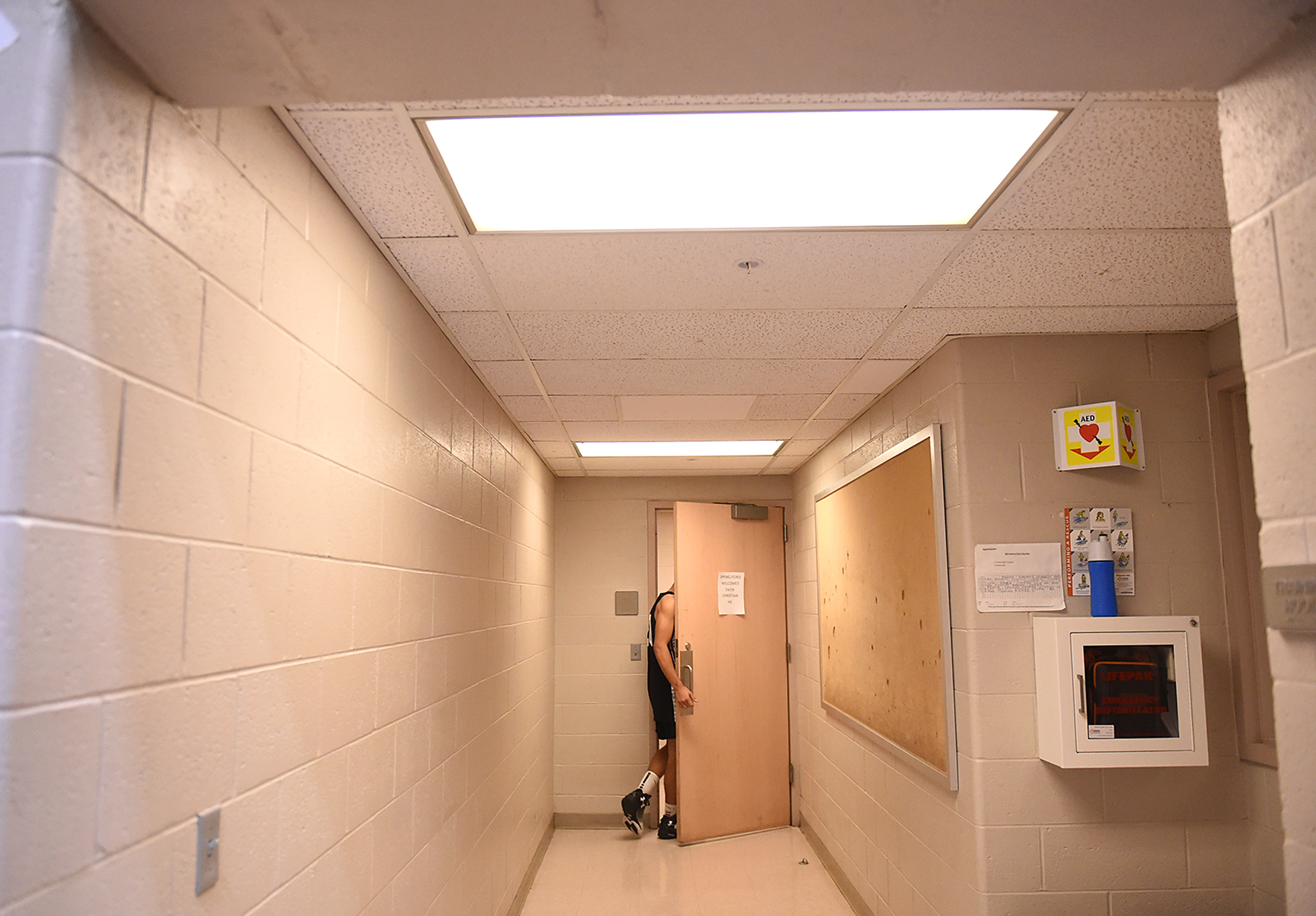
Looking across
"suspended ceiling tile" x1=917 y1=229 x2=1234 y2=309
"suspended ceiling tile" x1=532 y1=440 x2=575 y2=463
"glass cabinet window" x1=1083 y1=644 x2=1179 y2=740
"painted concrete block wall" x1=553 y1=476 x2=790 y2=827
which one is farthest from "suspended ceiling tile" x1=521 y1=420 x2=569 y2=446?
"glass cabinet window" x1=1083 y1=644 x2=1179 y2=740

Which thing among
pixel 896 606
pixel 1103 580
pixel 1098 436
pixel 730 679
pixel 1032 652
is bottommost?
pixel 730 679

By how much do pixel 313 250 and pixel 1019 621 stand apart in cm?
229

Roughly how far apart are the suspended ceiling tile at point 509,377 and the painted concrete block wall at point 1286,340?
2.26 metres

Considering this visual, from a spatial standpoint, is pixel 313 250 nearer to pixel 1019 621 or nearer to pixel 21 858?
pixel 21 858

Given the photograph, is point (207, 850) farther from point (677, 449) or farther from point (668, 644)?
point (668, 644)

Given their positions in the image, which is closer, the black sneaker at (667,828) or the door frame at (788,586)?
the black sneaker at (667,828)

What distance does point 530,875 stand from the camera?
4.38 meters

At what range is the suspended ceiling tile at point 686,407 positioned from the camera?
11.7 feet

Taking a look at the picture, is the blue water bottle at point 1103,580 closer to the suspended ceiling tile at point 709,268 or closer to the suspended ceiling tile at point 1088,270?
the suspended ceiling tile at point 1088,270

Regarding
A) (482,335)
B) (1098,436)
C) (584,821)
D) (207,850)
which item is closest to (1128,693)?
(1098,436)

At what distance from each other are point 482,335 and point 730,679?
341 cm

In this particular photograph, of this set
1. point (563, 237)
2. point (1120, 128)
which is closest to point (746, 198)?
point (563, 237)

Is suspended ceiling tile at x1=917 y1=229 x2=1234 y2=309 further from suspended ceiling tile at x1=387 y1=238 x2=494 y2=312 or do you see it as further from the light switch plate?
the light switch plate

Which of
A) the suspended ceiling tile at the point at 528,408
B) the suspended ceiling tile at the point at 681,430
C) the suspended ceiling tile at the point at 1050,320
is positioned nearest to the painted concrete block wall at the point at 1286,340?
the suspended ceiling tile at the point at 1050,320
